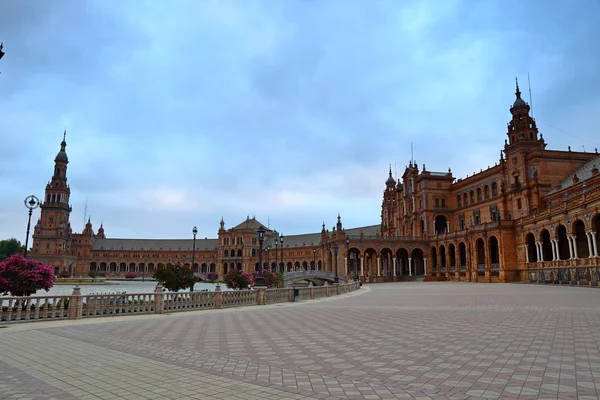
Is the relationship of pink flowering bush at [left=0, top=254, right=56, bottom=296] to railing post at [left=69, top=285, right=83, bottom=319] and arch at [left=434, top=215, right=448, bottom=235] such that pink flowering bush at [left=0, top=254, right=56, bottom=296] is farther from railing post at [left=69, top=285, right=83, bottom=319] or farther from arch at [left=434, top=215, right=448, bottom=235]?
arch at [left=434, top=215, right=448, bottom=235]

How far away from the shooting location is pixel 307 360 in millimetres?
8297

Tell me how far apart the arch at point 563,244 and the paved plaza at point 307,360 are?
4076 cm

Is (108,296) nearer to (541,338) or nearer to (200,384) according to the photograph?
(200,384)

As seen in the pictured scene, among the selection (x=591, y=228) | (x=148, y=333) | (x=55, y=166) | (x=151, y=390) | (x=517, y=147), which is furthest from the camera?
(x=55, y=166)

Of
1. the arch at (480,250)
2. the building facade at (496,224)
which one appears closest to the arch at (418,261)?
the building facade at (496,224)

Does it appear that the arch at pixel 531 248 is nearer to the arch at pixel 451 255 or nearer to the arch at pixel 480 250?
the arch at pixel 480 250

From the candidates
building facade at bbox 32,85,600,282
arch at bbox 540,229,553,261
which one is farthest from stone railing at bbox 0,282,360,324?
arch at bbox 540,229,553,261

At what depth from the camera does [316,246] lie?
133 m

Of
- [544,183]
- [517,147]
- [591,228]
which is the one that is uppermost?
[517,147]

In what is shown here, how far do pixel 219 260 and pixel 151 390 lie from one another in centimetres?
14633

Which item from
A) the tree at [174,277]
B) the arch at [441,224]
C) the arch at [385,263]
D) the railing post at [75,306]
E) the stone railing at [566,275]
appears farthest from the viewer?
the arch at [385,263]

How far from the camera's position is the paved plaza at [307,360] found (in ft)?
20.1

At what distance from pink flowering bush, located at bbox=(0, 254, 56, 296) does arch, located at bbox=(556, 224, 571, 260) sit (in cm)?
5139

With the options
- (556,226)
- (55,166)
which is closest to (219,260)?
(55,166)
